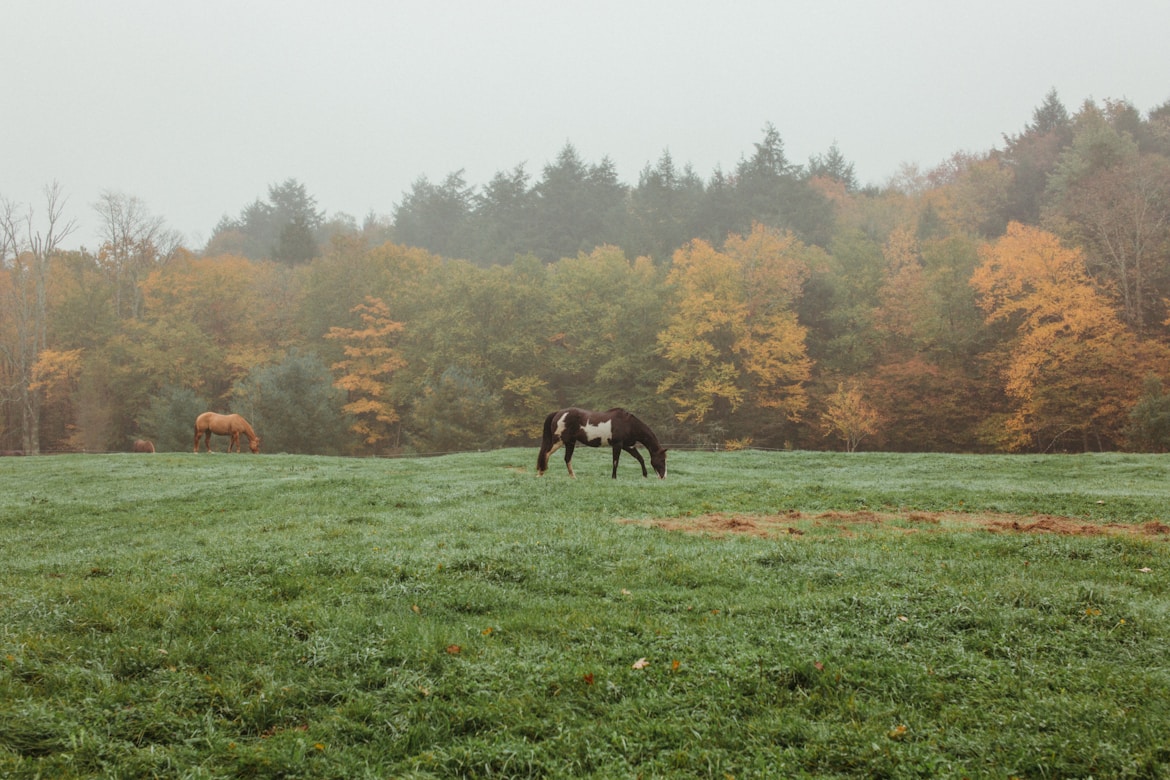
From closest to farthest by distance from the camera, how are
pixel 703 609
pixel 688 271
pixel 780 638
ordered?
pixel 780 638 → pixel 703 609 → pixel 688 271

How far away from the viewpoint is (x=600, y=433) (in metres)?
18.3

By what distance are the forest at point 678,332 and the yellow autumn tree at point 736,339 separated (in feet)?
0.62

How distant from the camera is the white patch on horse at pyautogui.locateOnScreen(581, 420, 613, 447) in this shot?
18.2 m

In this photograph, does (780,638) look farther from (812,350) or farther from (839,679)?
(812,350)

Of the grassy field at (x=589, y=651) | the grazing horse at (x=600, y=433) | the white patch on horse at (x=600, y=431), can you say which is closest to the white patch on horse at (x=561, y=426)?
the grazing horse at (x=600, y=433)

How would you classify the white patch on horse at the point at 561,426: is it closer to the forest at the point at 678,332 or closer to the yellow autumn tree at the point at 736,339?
the forest at the point at 678,332

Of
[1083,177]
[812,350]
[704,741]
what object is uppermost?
[1083,177]

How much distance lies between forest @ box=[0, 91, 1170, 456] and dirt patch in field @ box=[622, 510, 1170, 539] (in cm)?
2537

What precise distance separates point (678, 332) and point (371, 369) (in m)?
22.3

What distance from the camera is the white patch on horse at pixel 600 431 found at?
18219mm

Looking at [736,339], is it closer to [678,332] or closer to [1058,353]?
[678,332]

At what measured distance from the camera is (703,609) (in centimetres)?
639

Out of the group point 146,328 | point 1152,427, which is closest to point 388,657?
point 1152,427

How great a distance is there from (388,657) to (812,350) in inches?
1877
